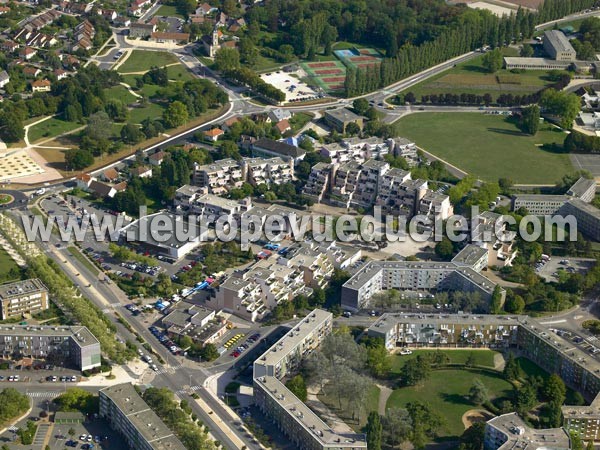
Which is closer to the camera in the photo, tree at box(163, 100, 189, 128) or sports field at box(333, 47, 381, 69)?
tree at box(163, 100, 189, 128)

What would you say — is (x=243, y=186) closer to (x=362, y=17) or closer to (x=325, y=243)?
(x=325, y=243)

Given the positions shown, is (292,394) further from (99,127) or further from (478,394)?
(99,127)

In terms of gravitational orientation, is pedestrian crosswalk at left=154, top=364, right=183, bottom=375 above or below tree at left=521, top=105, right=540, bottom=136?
below

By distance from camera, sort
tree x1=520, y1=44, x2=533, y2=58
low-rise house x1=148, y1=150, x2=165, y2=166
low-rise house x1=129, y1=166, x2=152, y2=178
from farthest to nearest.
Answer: tree x1=520, y1=44, x2=533, y2=58 → low-rise house x1=148, y1=150, x2=165, y2=166 → low-rise house x1=129, y1=166, x2=152, y2=178

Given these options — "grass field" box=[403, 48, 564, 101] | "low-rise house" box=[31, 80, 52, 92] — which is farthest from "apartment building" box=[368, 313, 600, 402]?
"low-rise house" box=[31, 80, 52, 92]

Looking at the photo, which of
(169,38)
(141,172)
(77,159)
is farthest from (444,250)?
(169,38)

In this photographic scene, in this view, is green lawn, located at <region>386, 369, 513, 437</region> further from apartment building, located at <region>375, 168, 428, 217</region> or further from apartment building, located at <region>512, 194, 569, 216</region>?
apartment building, located at <region>512, 194, 569, 216</region>

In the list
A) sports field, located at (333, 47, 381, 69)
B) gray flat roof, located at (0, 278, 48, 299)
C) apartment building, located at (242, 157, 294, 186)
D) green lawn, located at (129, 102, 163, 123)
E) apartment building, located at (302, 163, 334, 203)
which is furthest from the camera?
sports field, located at (333, 47, 381, 69)
